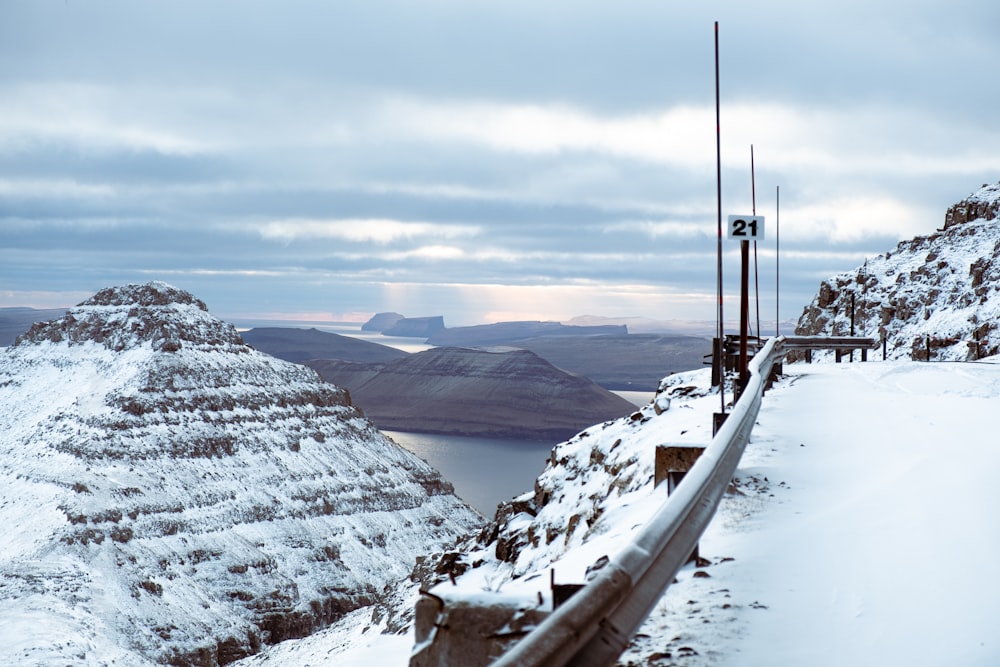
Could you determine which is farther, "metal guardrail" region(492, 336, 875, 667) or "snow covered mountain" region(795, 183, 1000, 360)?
"snow covered mountain" region(795, 183, 1000, 360)

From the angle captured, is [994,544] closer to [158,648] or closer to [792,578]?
[792,578]

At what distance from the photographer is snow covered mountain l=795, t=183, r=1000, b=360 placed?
72.1 metres

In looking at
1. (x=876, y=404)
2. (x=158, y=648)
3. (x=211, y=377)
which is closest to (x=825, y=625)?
(x=876, y=404)

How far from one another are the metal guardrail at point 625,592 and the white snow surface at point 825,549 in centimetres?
52

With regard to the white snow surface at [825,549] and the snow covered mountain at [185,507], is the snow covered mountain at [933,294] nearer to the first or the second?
the snow covered mountain at [185,507]

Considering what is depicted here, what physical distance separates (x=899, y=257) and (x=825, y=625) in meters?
108

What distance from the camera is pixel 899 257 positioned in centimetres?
10588

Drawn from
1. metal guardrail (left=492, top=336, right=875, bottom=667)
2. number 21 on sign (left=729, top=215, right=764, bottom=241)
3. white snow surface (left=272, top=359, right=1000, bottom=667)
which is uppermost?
number 21 on sign (left=729, top=215, right=764, bottom=241)

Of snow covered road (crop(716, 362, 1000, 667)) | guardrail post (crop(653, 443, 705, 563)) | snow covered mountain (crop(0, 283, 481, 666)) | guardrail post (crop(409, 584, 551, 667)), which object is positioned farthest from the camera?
snow covered mountain (crop(0, 283, 481, 666))

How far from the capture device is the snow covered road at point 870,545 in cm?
526

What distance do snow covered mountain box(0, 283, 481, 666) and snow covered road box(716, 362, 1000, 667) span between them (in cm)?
9748

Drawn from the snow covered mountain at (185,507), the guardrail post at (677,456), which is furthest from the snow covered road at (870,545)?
the snow covered mountain at (185,507)

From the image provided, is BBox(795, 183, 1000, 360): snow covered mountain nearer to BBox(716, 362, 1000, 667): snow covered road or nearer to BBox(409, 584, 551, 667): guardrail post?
BBox(716, 362, 1000, 667): snow covered road

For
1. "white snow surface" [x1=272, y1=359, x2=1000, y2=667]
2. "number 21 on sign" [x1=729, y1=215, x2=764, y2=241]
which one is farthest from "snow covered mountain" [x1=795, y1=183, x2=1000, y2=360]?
"number 21 on sign" [x1=729, y1=215, x2=764, y2=241]
